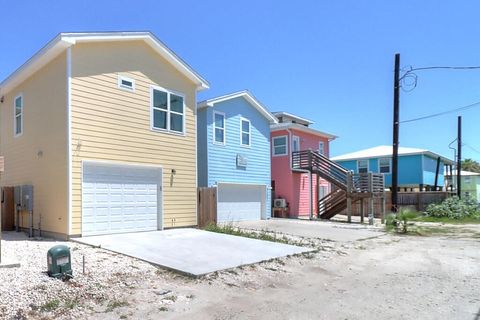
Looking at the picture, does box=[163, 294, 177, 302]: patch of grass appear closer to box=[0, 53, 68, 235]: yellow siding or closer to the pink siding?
box=[0, 53, 68, 235]: yellow siding

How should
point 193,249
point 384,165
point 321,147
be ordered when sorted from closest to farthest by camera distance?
point 193,249 < point 321,147 < point 384,165

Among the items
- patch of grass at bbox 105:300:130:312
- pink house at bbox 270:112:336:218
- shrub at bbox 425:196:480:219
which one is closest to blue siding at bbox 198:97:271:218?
pink house at bbox 270:112:336:218

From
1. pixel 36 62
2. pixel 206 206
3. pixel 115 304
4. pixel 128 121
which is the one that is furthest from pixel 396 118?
pixel 115 304

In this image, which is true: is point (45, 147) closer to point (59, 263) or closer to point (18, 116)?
point (18, 116)

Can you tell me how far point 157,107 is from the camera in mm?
14688

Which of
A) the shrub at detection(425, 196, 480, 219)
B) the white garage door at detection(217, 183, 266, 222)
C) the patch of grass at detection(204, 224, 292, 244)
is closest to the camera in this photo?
the patch of grass at detection(204, 224, 292, 244)

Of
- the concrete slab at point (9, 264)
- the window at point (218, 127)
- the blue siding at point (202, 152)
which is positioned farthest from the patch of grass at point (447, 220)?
the concrete slab at point (9, 264)

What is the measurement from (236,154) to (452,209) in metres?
15.2

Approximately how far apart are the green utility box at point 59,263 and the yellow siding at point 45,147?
4.65 metres

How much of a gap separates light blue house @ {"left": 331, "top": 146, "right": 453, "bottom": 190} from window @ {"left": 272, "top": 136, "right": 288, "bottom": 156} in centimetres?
1358

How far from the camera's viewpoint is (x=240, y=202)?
69.4 feet

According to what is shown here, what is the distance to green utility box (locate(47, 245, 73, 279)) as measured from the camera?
287 inches

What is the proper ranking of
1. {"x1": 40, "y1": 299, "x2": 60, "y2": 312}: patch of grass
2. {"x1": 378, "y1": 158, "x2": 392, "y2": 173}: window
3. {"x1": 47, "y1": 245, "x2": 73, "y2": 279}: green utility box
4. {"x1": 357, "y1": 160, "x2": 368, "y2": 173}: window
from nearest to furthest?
{"x1": 40, "y1": 299, "x2": 60, "y2": 312}: patch of grass, {"x1": 47, "y1": 245, "x2": 73, "y2": 279}: green utility box, {"x1": 378, "y1": 158, "x2": 392, "y2": 173}: window, {"x1": 357, "y1": 160, "x2": 368, "y2": 173}: window

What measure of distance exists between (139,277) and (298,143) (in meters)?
19.4
